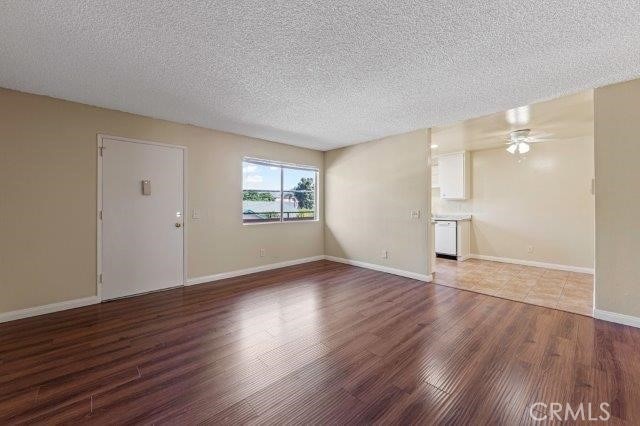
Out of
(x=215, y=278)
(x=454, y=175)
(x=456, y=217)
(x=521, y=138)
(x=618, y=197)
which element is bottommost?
(x=215, y=278)

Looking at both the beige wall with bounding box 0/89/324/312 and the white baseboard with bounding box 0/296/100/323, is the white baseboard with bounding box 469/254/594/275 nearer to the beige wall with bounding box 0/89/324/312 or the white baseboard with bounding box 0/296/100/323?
the beige wall with bounding box 0/89/324/312

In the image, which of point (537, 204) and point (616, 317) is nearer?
point (616, 317)

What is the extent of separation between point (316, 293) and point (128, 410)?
2421mm

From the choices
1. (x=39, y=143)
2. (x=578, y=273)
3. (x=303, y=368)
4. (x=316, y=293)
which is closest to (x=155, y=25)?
(x=39, y=143)

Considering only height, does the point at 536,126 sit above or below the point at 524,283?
above

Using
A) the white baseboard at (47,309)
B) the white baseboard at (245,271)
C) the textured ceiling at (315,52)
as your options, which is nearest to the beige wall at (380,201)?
the white baseboard at (245,271)

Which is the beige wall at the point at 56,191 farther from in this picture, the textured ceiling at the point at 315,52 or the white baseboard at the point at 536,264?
the white baseboard at the point at 536,264

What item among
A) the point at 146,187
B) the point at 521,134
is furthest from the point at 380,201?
the point at 146,187

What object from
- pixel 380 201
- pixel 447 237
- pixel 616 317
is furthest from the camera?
pixel 447 237

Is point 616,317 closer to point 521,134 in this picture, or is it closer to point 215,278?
point 521,134

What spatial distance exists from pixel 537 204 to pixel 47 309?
7827 mm

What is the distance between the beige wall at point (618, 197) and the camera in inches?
107

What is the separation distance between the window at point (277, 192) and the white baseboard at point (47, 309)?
2346mm

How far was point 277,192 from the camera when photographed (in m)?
5.38
